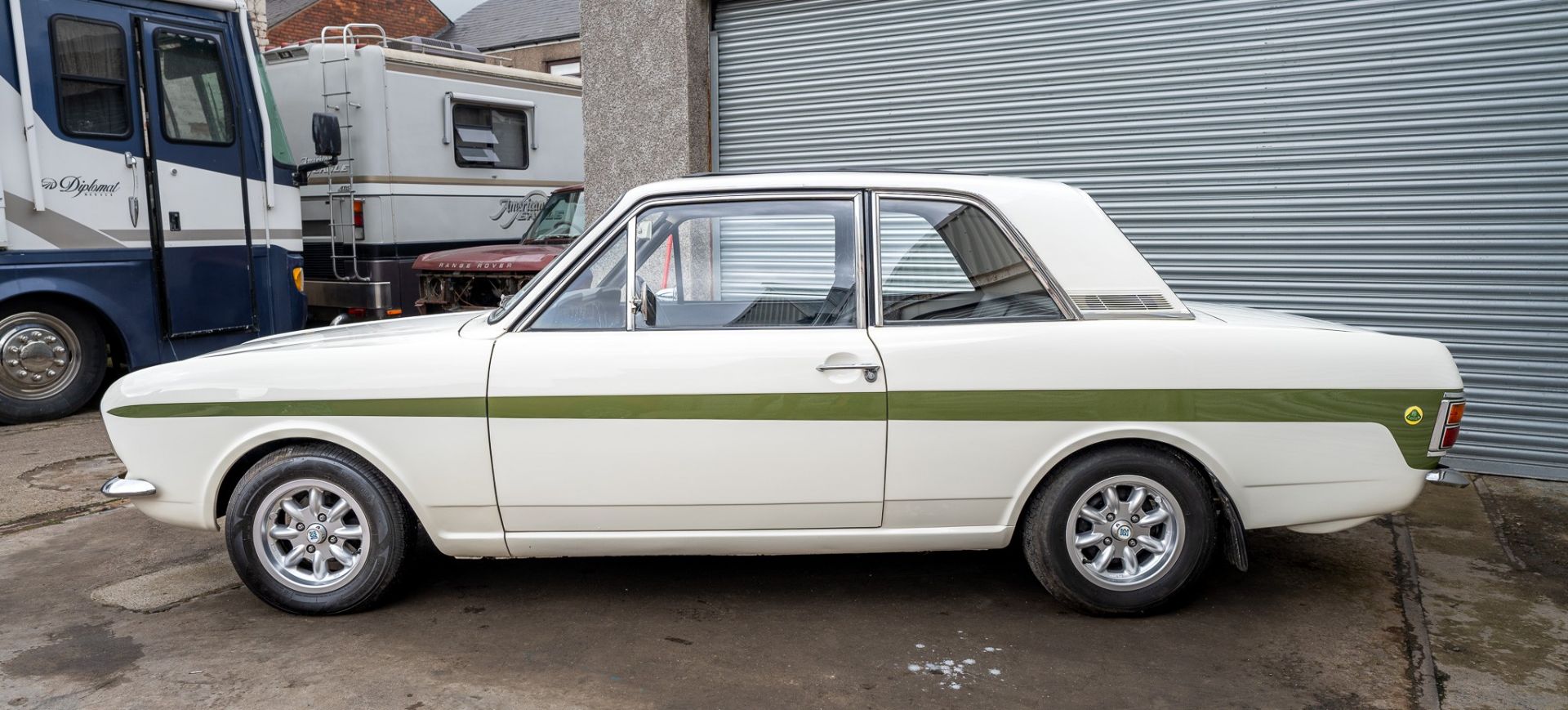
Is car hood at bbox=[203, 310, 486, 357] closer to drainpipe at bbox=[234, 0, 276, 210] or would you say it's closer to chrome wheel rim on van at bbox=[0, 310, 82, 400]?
chrome wheel rim on van at bbox=[0, 310, 82, 400]

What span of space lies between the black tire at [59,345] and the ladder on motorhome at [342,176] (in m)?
2.98

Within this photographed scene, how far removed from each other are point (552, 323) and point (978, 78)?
4.61 metres

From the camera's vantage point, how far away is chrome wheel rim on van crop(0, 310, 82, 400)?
795 centimetres

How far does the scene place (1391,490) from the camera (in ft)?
13.0

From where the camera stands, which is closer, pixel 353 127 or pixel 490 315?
pixel 490 315

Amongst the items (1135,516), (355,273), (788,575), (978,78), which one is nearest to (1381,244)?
(978,78)

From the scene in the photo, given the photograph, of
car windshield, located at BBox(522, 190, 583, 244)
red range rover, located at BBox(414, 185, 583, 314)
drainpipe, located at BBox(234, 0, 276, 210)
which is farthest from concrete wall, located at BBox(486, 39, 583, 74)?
drainpipe, located at BBox(234, 0, 276, 210)

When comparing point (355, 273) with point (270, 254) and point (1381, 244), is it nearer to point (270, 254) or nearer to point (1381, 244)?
point (270, 254)

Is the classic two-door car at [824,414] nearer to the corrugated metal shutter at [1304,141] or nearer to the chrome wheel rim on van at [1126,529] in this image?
the chrome wheel rim on van at [1126,529]

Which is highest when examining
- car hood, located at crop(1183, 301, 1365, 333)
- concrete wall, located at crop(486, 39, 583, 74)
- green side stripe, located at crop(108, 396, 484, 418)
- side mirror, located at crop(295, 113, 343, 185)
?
concrete wall, located at crop(486, 39, 583, 74)

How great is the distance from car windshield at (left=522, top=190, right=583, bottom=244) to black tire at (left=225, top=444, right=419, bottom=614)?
263 inches

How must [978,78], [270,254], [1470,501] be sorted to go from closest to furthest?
[1470,501] → [978,78] → [270,254]

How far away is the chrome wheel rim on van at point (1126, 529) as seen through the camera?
400 cm

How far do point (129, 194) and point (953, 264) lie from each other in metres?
6.88
